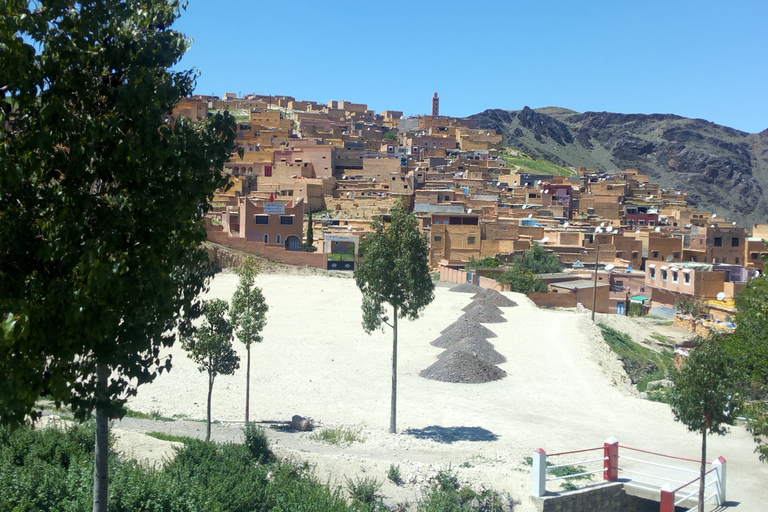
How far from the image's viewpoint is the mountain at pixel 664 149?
124938 millimetres

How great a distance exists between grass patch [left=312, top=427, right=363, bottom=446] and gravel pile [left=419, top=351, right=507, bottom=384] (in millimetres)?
6068

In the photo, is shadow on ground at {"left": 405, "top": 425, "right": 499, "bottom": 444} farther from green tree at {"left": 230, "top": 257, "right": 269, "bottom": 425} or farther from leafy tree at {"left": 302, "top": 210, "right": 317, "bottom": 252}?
leafy tree at {"left": 302, "top": 210, "right": 317, "bottom": 252}

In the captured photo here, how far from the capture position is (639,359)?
2369cm

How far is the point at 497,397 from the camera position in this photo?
16734mm

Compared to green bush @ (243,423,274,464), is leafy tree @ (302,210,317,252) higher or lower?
higher

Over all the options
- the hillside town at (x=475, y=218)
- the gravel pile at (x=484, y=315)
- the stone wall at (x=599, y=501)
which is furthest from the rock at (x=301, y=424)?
the hillside town at (x=475, y=218)

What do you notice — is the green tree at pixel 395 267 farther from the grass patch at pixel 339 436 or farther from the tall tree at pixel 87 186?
the tall tree at pixel 87 186

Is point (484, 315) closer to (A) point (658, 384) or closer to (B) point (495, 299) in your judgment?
(B) point (495, 299)

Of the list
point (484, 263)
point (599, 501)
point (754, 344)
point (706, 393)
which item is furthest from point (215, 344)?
point (484, 263)

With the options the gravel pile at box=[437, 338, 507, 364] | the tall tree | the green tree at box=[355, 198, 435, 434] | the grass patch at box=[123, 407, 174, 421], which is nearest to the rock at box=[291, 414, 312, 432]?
the green tree at box=[355, 198, 435, 434]

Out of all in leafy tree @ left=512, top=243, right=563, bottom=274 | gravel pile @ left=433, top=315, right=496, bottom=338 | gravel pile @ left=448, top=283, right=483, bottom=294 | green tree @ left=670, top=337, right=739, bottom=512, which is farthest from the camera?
leafy tree @ left=512, top=243, right=563, bottom=274

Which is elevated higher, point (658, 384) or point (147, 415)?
point (147, 415)

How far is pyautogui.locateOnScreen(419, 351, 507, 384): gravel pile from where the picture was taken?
18.3 meters

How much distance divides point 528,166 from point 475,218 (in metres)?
53.3
